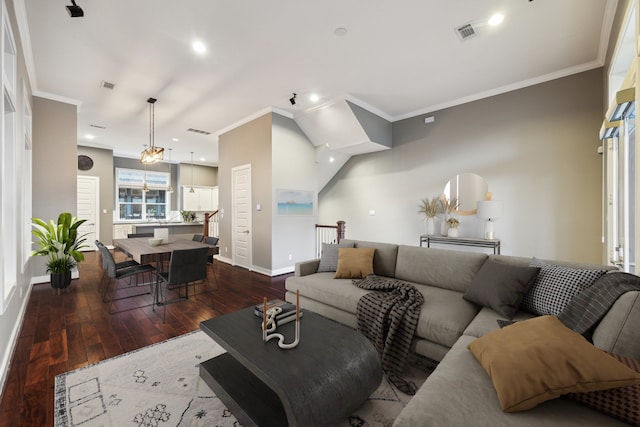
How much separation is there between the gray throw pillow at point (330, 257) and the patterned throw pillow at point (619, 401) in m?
2.44

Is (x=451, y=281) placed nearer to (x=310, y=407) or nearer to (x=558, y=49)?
(x=310, y=407)

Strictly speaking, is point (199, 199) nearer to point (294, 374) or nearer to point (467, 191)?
point (467, 191)

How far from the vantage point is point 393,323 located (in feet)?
6.97

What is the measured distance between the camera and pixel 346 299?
257cm

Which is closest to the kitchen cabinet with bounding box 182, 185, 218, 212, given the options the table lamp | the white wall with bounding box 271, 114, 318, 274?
the white wall with bounding box 271, 114, 318, 274

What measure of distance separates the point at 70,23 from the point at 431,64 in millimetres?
4119

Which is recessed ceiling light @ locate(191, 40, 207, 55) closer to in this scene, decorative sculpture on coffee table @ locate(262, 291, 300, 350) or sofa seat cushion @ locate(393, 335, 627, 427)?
decorative sculpture on coffee table @ locate(262, 291, 300, 350)

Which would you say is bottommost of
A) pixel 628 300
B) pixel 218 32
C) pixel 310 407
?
pixel 310 407

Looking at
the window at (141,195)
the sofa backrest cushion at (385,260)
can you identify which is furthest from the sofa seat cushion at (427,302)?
the window at (141,195)

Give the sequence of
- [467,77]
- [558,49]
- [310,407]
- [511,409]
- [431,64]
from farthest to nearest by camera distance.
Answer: [467,77], [431,64], [558,49], [310,407], [511,409]

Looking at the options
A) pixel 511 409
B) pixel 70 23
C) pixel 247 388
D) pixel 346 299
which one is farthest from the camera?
pixel 70 23

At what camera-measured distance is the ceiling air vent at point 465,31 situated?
9.34 feet

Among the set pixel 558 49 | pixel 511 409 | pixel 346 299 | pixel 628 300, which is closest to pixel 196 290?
pixel 346 299

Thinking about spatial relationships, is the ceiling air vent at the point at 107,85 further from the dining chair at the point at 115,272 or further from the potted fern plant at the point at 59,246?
the dining chair at the point at 115,272
